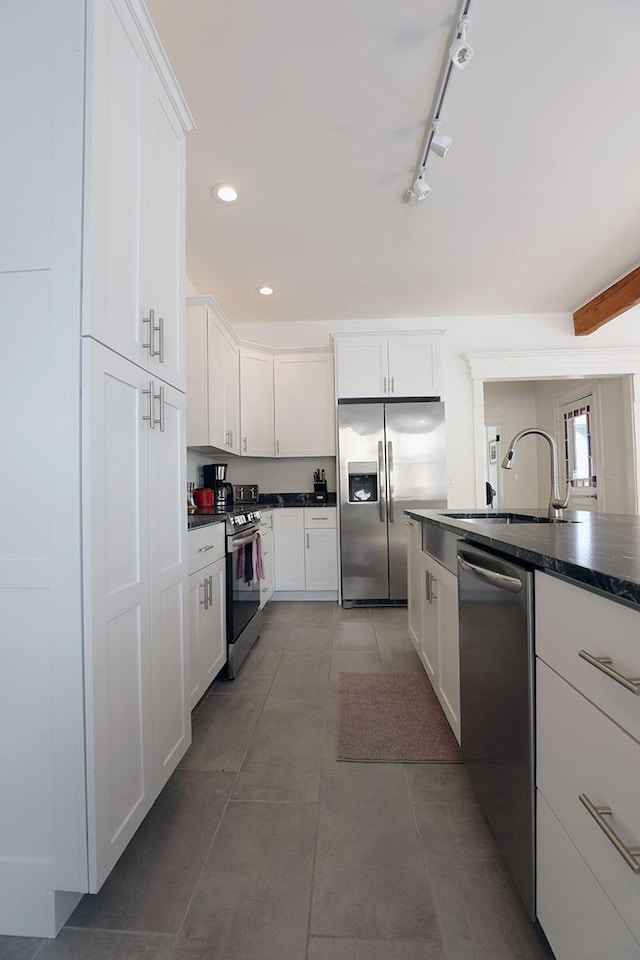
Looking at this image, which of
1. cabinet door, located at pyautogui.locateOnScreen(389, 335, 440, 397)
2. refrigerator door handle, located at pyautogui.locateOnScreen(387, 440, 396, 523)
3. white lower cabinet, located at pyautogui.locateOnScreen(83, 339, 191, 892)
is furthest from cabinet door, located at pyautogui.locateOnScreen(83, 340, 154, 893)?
cabinet door, located at pyautogui.locateOnScreen(389, 335, 440, 397)

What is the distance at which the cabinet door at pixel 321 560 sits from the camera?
3.95m

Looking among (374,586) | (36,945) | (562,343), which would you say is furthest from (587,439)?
(36,945)

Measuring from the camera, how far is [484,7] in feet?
5.18

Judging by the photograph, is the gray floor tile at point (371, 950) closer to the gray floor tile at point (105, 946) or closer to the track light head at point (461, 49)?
the gray floor tile at point (105, 946)

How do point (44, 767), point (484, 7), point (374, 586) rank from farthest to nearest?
point (374, 586) → point (484, 7) → point (44, 767)

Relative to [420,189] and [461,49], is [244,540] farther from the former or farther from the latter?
[461,49]

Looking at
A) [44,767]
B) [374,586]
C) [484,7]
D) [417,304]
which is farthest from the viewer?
[417,304]

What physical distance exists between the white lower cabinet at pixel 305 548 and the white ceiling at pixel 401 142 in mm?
2058

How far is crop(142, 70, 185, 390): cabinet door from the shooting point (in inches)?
50.6

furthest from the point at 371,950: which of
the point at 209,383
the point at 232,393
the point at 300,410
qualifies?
the point at 300,410

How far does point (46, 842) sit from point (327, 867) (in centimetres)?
73

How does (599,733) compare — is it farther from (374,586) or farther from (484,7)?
(374,586)

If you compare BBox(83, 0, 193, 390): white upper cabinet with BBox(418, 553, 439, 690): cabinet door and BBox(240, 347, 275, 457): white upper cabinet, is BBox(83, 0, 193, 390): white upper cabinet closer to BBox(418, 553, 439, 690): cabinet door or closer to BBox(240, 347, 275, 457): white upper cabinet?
BBox(418, 553, 439, 690): cabinet door

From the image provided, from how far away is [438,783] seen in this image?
153 cm
